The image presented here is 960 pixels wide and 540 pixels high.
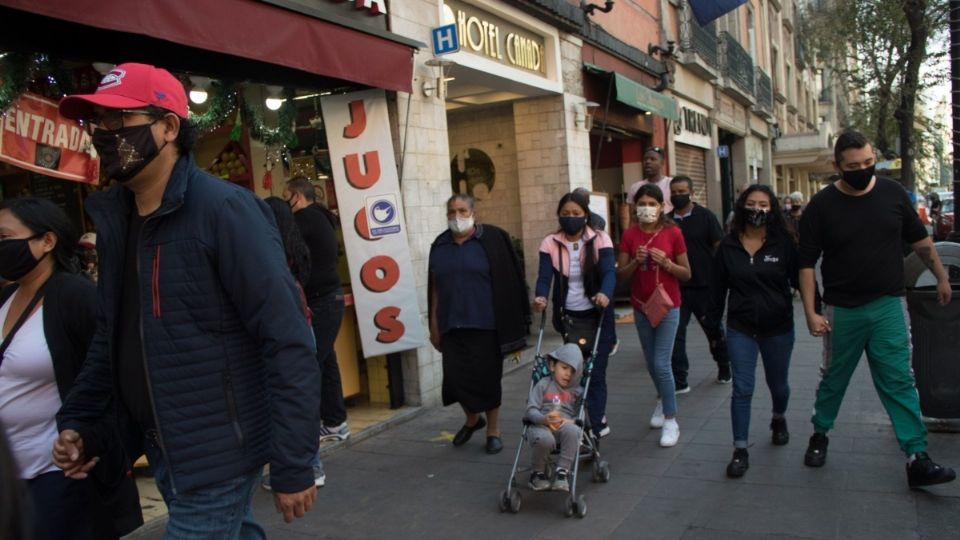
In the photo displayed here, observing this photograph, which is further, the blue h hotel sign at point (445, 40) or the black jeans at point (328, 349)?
the blue h hotel sign at point (445, 40)

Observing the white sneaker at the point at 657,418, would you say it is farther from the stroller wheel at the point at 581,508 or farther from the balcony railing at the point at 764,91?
the balcony railing at the point at 764,91

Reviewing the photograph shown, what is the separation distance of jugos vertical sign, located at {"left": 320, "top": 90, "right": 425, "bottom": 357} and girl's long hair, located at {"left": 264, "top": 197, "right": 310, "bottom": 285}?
4.94 ft

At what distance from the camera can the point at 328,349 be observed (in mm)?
5691

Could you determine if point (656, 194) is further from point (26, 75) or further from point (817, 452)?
point (26, 75)

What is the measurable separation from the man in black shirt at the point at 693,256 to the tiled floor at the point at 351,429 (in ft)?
8.42

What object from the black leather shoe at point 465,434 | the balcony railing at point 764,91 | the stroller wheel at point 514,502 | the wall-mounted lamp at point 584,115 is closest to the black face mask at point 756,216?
the stroller wheel at point 514,502

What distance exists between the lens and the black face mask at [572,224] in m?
5.25

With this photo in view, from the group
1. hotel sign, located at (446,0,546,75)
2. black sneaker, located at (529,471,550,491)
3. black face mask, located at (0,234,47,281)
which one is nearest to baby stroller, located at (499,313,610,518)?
black sneaker, located at (529,471,550,491)

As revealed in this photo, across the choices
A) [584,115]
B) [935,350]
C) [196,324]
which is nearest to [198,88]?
[196,324]

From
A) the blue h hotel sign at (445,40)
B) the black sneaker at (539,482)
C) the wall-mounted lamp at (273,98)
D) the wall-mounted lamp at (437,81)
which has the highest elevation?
the blue h hotel sign at (445,40)

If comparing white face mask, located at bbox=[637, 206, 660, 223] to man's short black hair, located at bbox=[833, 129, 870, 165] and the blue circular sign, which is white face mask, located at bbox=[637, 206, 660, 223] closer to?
man's short black hair, located at bbox=[833, 129, 870, 165]

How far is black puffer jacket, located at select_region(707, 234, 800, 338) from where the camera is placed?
4.76 m

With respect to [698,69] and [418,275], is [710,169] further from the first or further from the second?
[418,275]

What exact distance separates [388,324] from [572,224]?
2165 millimetres
